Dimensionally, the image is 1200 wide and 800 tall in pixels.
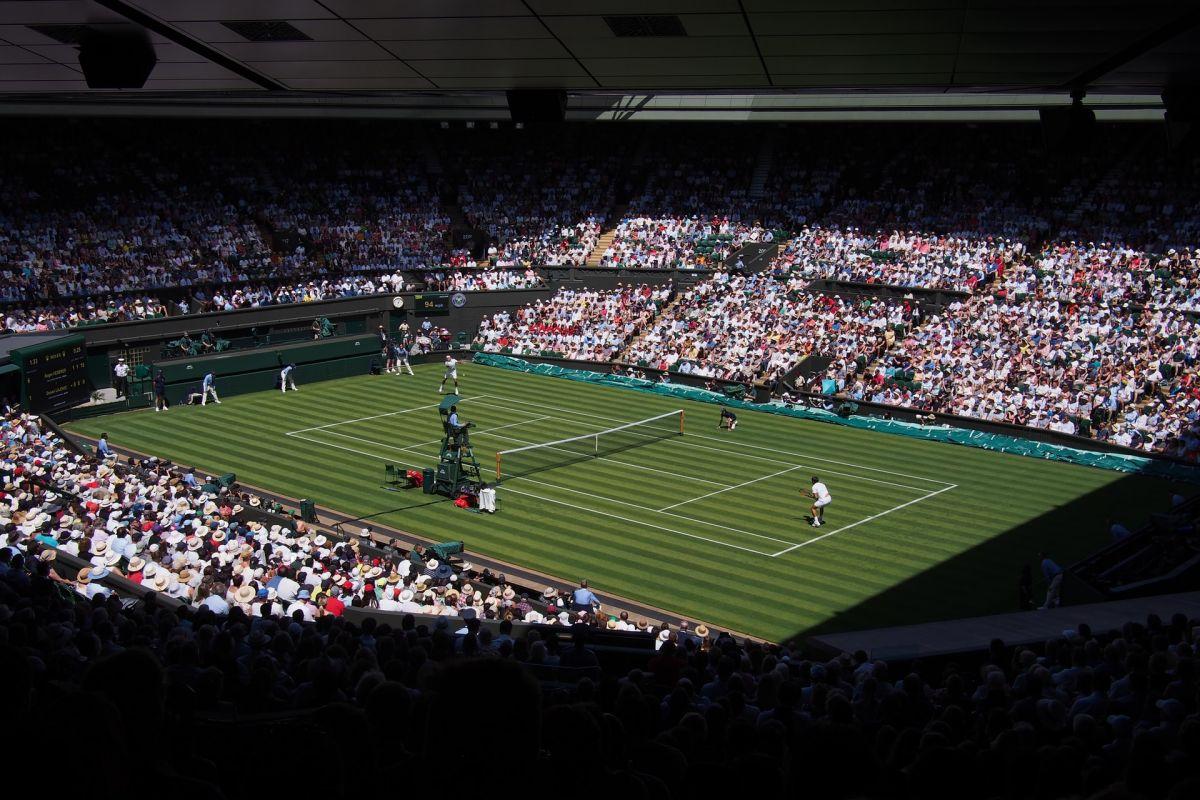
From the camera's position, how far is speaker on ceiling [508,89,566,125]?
1012 cm

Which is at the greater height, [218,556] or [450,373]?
[450,373]

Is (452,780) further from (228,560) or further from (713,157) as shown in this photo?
(713,157)

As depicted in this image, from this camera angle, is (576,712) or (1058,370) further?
(1058,370)

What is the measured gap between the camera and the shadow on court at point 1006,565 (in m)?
22.6

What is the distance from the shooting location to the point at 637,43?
25.3ft

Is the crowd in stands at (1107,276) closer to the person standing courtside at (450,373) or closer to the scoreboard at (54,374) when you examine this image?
the person standing courtside at (450,373)

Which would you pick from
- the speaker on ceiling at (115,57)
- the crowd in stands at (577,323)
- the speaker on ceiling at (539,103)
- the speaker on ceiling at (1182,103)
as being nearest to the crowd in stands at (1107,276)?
the crowd in stands at (577,323)

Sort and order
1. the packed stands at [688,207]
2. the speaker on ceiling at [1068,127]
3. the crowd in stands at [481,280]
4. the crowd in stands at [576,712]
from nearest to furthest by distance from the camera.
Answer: the crowd in stands at [576,712] → the speaker on ceiling at [1068,127] → the crowd in stands at [481,280] → the packed stands at [688,207]

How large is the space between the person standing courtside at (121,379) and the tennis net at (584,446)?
1570cm

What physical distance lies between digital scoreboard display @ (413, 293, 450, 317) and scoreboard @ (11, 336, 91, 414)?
16.3 metres

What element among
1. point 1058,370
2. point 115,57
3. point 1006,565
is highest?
point 115,57

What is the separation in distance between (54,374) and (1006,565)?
105ft

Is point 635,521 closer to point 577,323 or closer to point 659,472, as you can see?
point 659,472


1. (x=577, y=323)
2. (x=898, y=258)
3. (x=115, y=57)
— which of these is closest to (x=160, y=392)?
(x=577, y=323)
